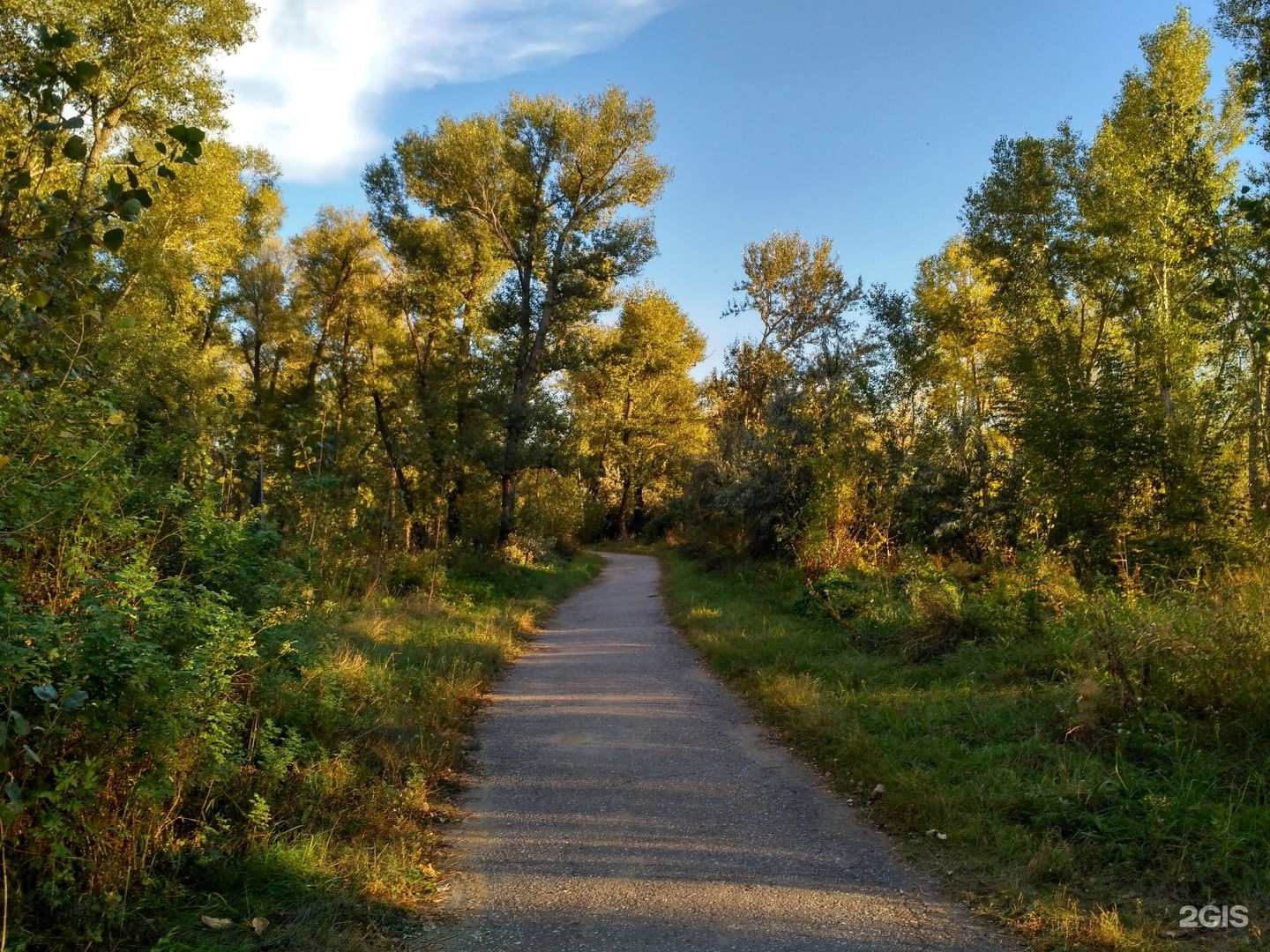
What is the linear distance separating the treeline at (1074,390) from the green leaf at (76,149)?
5309 millimetres

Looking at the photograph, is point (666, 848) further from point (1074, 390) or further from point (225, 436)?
point (1074, 390)

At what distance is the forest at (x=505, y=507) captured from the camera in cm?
321

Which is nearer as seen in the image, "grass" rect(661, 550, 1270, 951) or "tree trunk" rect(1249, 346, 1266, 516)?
"grass" rect(661, 550, 1270, 951)

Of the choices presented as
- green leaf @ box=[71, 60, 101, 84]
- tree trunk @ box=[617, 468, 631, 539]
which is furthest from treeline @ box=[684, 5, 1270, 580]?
tree trunk @ box=[617, 468, 631, 539]

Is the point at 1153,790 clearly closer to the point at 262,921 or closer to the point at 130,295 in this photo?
the point at 262,921

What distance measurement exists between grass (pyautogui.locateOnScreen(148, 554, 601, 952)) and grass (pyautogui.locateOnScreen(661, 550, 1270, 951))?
10.0 ft

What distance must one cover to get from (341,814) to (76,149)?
152 inches

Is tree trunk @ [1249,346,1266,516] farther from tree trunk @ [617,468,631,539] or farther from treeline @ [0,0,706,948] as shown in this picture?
tree trunk @ [617,468,631,539]

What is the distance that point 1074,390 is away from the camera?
9391mm

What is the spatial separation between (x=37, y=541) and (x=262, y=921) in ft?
7.14

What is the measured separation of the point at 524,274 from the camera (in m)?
20.9

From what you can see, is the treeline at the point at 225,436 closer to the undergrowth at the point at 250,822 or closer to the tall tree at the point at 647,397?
the undergrowth at the point at 250,822

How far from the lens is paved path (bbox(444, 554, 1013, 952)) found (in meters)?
3.50

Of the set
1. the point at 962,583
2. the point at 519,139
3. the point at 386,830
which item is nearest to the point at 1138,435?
the point at 962,583
